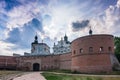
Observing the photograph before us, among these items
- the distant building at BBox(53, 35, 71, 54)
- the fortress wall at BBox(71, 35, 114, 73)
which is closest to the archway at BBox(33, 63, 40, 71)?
the fortress wall at BBox(71, 35, 114, 73)

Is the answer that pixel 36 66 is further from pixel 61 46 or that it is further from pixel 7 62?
pixel 61 46

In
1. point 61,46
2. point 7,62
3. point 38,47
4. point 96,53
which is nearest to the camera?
point 96,53


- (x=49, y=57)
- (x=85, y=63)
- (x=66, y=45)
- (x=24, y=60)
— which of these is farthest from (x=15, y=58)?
(x=66, y=45)

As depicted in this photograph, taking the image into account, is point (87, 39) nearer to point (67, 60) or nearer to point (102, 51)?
point (102, 51)

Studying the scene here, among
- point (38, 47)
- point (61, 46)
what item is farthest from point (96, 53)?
point (61, 46)

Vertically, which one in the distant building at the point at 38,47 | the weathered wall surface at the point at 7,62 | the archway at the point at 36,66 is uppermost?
the distant building at the point at 38,47

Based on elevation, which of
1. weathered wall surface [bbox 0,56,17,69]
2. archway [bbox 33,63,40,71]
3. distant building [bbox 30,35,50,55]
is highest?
distant building [bbox 30,35,50,55]

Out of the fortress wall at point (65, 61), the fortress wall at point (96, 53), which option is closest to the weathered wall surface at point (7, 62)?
the fortress wall at point (65, 61)

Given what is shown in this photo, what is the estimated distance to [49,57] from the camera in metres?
37.7

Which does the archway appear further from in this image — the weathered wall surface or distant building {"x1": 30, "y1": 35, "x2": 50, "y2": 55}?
distant building {"x1": 30, "y1": 35, "x2": 50, "y2": 55}

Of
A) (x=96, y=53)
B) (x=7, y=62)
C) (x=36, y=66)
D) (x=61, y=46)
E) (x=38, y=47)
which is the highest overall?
(x=61, y=46)

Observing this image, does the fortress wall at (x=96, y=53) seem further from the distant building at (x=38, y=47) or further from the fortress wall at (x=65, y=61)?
the distant building at (x=38, y=47)

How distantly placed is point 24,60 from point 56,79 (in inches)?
994

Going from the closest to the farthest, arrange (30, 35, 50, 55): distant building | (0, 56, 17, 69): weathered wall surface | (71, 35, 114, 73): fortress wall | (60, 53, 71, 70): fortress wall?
(71, 35, 114, 73): fortress wall < (60, 53, 71, 70): fortress wall < (0, 56, 17, 69): weathered wall surface < (30, 35, 50, 55): distant building
